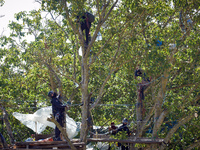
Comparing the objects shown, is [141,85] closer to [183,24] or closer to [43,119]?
[183,24]

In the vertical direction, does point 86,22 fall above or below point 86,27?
above

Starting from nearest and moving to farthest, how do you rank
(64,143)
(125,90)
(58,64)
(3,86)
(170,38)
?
(64,143) → (170,38) → (58,64) → (125,90) → (3,86)

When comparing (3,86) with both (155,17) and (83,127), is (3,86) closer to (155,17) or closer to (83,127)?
(83,127)

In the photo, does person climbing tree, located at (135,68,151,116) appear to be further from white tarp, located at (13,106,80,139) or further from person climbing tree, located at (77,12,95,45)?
white tarp, located at (13,106,80,139)

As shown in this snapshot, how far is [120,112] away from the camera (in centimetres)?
1334

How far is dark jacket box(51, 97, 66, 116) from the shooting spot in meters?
10.1

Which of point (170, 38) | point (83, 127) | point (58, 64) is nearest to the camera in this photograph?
point (83, 127)

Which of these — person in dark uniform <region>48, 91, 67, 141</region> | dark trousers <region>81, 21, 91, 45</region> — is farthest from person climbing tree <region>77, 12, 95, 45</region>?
person in dark uniform <region>48, 91, 67, 141</region>

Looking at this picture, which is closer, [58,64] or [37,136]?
[37,136]

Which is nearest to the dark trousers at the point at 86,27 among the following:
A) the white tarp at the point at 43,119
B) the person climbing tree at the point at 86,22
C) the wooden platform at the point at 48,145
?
the person climbing tree at the point at 86,22

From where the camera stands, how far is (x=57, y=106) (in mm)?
10102

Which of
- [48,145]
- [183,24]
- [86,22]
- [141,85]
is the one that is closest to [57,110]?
[48,145]

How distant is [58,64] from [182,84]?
5.55 metres

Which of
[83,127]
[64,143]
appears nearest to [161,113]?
[83,127]
